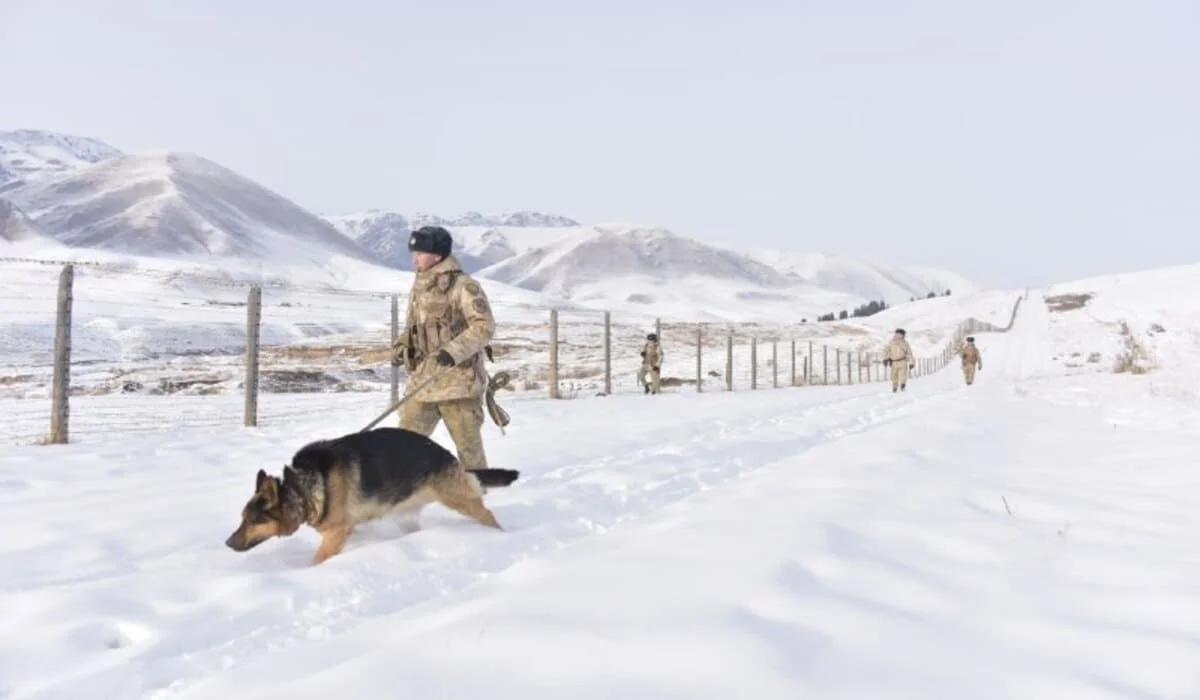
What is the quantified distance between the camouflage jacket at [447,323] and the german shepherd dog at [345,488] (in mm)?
931

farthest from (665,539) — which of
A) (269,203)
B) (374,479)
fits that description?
(269,203)

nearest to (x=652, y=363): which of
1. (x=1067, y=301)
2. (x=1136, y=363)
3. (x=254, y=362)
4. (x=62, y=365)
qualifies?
(x=254, y=362)

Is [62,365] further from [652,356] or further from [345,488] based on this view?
[652,356]

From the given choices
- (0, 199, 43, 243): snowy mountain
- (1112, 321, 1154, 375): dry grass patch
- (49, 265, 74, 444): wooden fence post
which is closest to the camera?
(49, 265, 74, 444): wooden fence post

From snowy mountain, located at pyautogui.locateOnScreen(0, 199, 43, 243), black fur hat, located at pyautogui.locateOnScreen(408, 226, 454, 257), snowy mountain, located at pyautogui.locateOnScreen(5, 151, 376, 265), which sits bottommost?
black fur hat, located at pyautogui.locateOnScreen(408, 226, 454, 257)

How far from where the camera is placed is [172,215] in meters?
156

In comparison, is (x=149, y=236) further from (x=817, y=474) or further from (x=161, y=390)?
(x=817, y=474)

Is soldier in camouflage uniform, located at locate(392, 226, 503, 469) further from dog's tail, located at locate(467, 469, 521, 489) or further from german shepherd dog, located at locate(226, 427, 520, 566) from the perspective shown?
german shepherd dog, located at locate(226, 427, 520, 566)

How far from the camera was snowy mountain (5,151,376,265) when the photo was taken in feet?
475

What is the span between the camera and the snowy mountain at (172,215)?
145m

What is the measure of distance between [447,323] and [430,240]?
0.59m

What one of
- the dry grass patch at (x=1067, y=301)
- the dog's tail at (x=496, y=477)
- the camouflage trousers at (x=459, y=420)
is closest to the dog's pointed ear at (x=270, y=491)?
the dog's tail at (x=496, y=477)

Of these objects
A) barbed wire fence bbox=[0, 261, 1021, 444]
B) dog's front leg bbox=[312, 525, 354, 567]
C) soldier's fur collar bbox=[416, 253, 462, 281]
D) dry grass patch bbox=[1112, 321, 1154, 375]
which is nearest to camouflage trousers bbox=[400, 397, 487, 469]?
soldier's fur collar bbox=[416, 253, 462, 281]

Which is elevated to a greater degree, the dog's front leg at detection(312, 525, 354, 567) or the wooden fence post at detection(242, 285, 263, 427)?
the wooden fence post at detection(242, 285, 263, 427)
